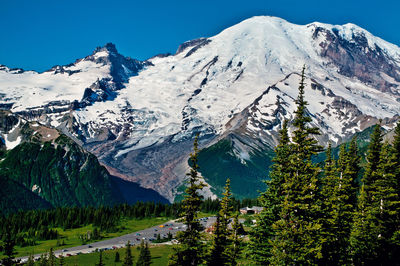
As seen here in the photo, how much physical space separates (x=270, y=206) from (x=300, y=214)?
6.00 metres

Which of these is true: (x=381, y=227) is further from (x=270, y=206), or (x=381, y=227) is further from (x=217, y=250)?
(x=217, y=250)

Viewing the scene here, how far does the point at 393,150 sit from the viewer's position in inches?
2200

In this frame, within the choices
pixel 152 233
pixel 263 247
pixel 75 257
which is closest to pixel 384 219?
pixel 263 247

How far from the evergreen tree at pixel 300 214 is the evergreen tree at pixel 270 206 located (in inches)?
122

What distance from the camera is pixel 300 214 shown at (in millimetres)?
38938

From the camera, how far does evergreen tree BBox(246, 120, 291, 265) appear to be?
144ft

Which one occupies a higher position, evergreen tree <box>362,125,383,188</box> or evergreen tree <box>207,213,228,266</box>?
evergreen tree <box>362,125,383,188</box>

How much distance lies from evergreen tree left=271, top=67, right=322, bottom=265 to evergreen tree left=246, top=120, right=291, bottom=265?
3.09 m

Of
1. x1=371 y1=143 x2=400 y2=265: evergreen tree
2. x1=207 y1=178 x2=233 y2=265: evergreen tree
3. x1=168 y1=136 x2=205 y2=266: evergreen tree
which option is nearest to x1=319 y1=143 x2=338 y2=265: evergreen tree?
x1=371 y1=143 x2=400 y2=265: evergreen tree

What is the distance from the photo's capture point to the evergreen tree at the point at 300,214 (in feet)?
123

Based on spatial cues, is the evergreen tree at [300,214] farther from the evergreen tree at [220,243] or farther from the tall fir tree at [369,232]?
the tall fir tree at [369,232]

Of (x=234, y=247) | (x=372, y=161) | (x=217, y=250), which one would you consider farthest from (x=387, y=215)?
(x=217, y=250)

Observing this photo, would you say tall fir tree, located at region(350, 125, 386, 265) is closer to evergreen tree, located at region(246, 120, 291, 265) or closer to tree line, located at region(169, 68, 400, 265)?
tree line, located at region(169, 68, 400, 265)

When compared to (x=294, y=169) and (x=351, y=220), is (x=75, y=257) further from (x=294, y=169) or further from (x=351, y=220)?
(x=294, y=169)
